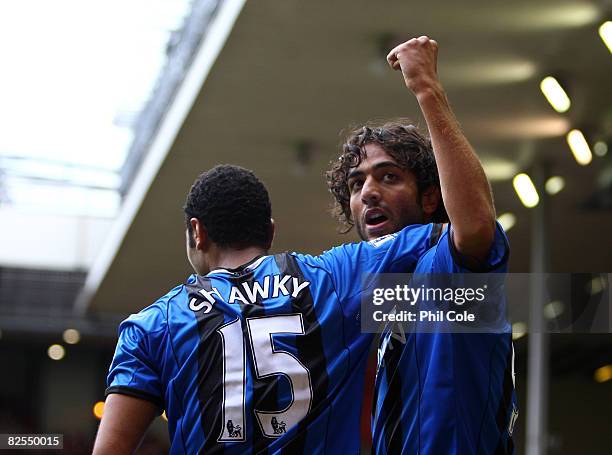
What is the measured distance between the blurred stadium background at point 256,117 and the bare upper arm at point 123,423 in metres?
2.99

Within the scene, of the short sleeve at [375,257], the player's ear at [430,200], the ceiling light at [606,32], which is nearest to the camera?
the short sleeve at [375,257]

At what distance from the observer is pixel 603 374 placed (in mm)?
27234

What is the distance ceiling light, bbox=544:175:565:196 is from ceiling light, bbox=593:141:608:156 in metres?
0.94

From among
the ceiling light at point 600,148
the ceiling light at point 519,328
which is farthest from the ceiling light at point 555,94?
the ceiling light at point 519,328

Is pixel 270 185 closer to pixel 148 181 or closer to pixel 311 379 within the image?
pixel 148 181

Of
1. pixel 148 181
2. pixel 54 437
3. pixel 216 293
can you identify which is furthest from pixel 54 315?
pixel 216 293

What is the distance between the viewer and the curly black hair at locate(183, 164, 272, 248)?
124 inches

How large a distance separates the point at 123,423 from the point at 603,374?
25.8 metres

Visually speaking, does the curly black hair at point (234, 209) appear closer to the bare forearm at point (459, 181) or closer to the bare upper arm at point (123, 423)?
the bare upper arm at point (123, 423)

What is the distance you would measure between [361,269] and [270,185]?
11004 millimetres

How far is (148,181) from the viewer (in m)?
13.7

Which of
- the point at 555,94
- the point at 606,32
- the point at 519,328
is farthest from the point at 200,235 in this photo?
the point at 519,328

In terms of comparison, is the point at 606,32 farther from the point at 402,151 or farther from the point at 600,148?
the point at 402,151

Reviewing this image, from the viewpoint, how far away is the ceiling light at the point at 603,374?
2669 centimetres
